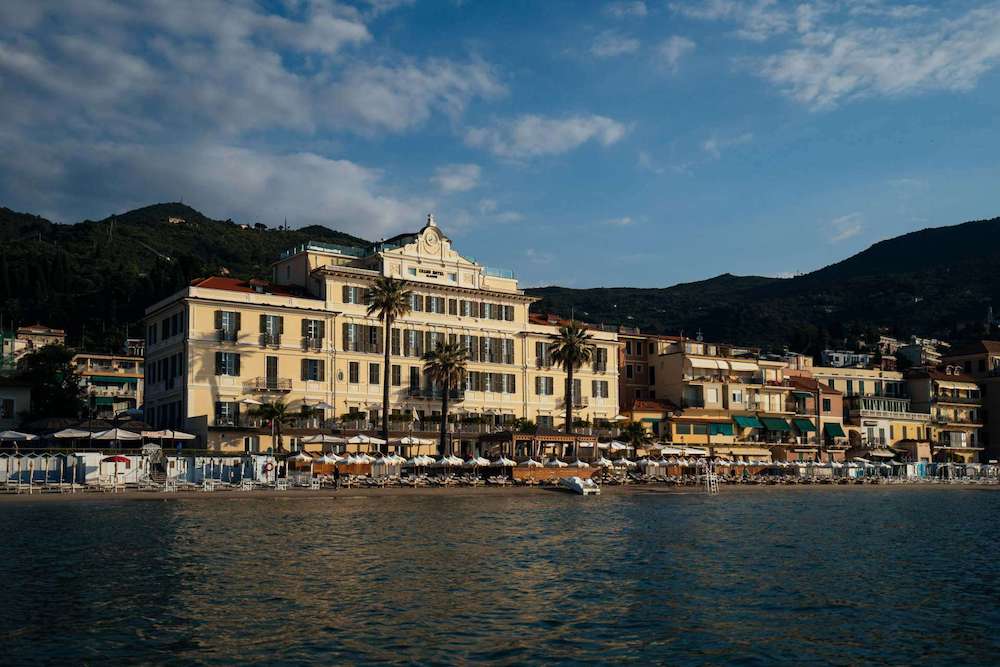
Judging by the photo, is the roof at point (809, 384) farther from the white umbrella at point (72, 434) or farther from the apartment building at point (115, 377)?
the apartment building at point (115, 377)

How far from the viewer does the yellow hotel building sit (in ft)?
234

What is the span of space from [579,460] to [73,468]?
36.1 m

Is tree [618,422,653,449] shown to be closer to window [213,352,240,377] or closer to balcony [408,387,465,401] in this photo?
balcony [408,387,465,401]

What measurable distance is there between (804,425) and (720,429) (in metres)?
10.9

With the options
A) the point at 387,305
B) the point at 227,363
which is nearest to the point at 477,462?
the point at 387,305

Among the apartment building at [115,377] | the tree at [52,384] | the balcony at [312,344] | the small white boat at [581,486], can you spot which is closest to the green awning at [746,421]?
the small white boat at [581,486]

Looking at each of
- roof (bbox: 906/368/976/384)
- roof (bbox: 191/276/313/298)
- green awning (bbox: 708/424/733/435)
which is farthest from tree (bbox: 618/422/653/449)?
roof (bbox: 906/368/976/384)

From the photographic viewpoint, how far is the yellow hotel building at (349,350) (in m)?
71.3

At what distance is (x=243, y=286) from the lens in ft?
249

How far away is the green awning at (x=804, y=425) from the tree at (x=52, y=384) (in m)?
62.9

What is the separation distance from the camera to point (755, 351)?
106 m

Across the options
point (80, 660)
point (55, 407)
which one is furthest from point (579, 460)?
point (80, 660)

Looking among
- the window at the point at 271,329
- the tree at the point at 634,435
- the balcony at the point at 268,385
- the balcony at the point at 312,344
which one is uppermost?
the window at the point at 271,329

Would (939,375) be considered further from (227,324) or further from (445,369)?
(227,324)
